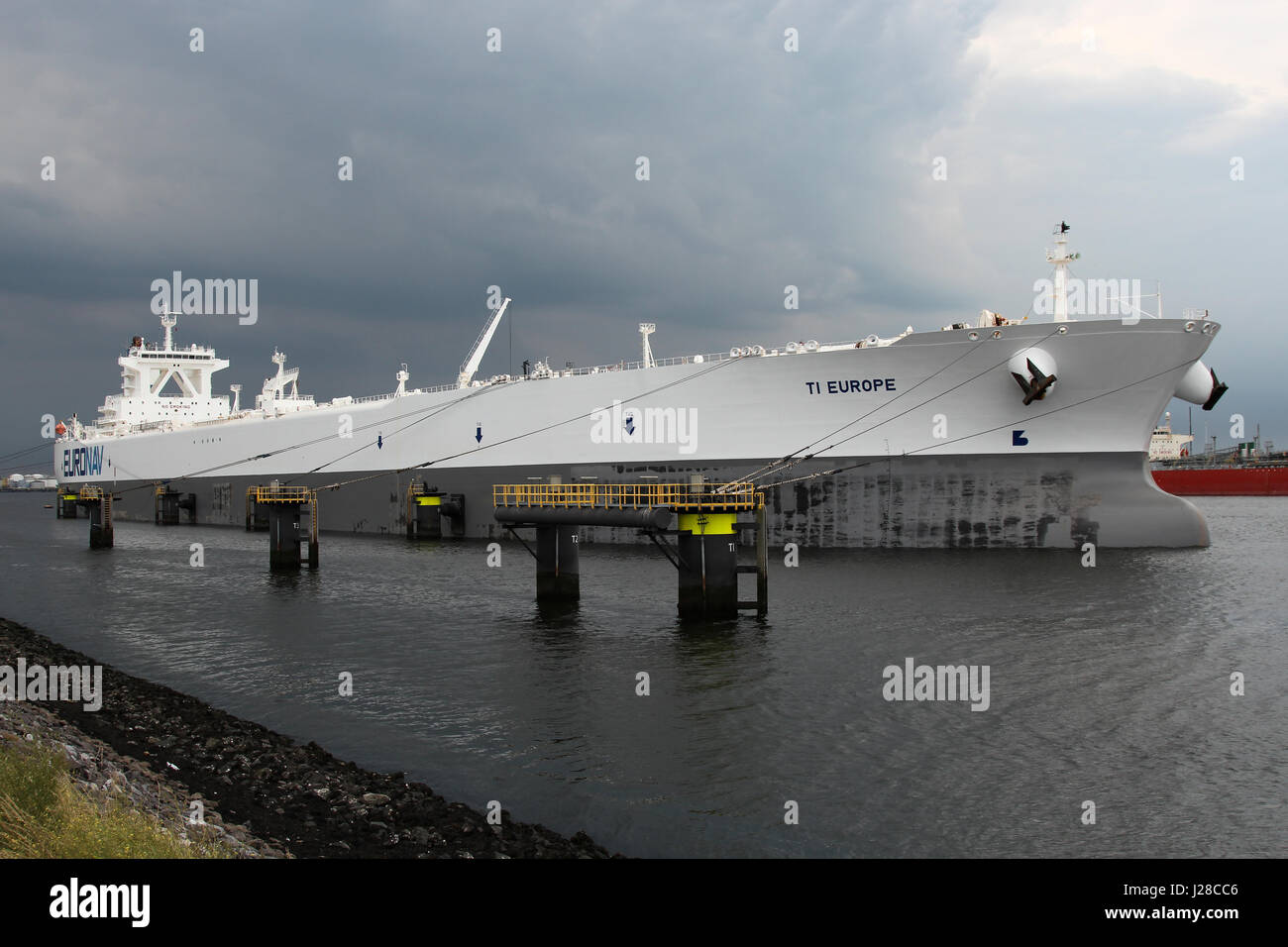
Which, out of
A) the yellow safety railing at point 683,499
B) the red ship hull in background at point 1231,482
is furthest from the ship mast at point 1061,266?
the red ship hull in background at point 1231,482

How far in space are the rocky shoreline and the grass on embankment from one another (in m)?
0.64

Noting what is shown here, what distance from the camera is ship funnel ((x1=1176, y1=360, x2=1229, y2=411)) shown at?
75.9 feet

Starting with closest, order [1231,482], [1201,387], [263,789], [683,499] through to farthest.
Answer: [263,789] → [683,499] → [1201,387] → [1231,482]

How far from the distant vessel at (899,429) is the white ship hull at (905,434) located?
0.14 ft

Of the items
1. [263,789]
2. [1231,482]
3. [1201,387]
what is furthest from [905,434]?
[1231,482]

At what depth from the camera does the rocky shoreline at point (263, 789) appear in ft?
21.5

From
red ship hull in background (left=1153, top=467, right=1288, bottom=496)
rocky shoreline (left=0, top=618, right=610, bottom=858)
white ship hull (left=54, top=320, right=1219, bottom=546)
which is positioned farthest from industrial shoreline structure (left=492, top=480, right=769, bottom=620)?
red ship hull in background (left=1153, top=467, right=1288, bottom=496)

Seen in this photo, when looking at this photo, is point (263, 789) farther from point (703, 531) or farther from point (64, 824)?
point (703, 531)

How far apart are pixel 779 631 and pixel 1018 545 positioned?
479 inches

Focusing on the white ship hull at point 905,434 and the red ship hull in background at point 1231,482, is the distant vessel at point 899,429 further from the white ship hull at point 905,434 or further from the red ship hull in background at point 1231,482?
the red ship hull in background at point 1231,482

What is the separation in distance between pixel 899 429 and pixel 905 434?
0.22 metres

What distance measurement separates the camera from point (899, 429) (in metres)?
24.2

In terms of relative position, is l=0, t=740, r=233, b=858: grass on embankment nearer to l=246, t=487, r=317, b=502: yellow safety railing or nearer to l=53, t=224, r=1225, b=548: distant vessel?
l=53, t=224, r=1225, b=548: distant vessel

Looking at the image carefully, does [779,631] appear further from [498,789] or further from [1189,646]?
[498,789]
